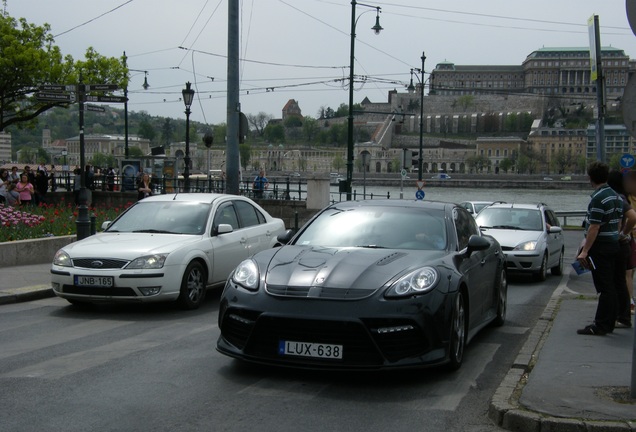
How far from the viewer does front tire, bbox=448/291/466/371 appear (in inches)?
256

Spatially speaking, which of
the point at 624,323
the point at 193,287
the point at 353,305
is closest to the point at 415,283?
the point at 353,305

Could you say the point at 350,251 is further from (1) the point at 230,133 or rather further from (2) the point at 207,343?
(1) the point at 230,133

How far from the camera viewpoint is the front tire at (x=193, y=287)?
33.4ft

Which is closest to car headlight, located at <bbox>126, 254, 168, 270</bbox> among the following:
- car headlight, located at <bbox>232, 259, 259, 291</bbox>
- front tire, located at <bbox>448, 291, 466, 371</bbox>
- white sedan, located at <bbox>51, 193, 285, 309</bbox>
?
white sedan, located at <bbox>51, 193, 285, 309</bbox>

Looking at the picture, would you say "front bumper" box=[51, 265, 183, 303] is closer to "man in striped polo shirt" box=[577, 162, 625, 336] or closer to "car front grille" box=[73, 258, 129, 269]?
"car front grille" box=[73, 258, 129, 269]

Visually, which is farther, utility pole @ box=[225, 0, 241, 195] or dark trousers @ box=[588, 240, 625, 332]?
utility pole @ box=[225, 0, 241, 195]

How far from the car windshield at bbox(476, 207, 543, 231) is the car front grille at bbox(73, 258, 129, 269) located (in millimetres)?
9535

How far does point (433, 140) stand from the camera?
19112cm

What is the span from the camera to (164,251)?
9930 mm

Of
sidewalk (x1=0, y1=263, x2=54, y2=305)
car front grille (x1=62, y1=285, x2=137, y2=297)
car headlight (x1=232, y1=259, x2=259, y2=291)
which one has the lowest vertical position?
sidewalk (x1=0, y1=263, x2=54, y2=305)

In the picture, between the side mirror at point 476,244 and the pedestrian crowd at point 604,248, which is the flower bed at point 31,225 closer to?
the side mirror at point 476,244

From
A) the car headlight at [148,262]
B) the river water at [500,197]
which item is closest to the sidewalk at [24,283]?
the car headlight at [148,262]

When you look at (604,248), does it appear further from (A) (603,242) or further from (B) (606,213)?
(B) (606,213)

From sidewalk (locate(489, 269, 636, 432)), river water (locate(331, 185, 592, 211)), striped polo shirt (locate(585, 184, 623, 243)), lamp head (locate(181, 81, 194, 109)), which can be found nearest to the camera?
sidewalk (locate(489, 269, 636, 432))
